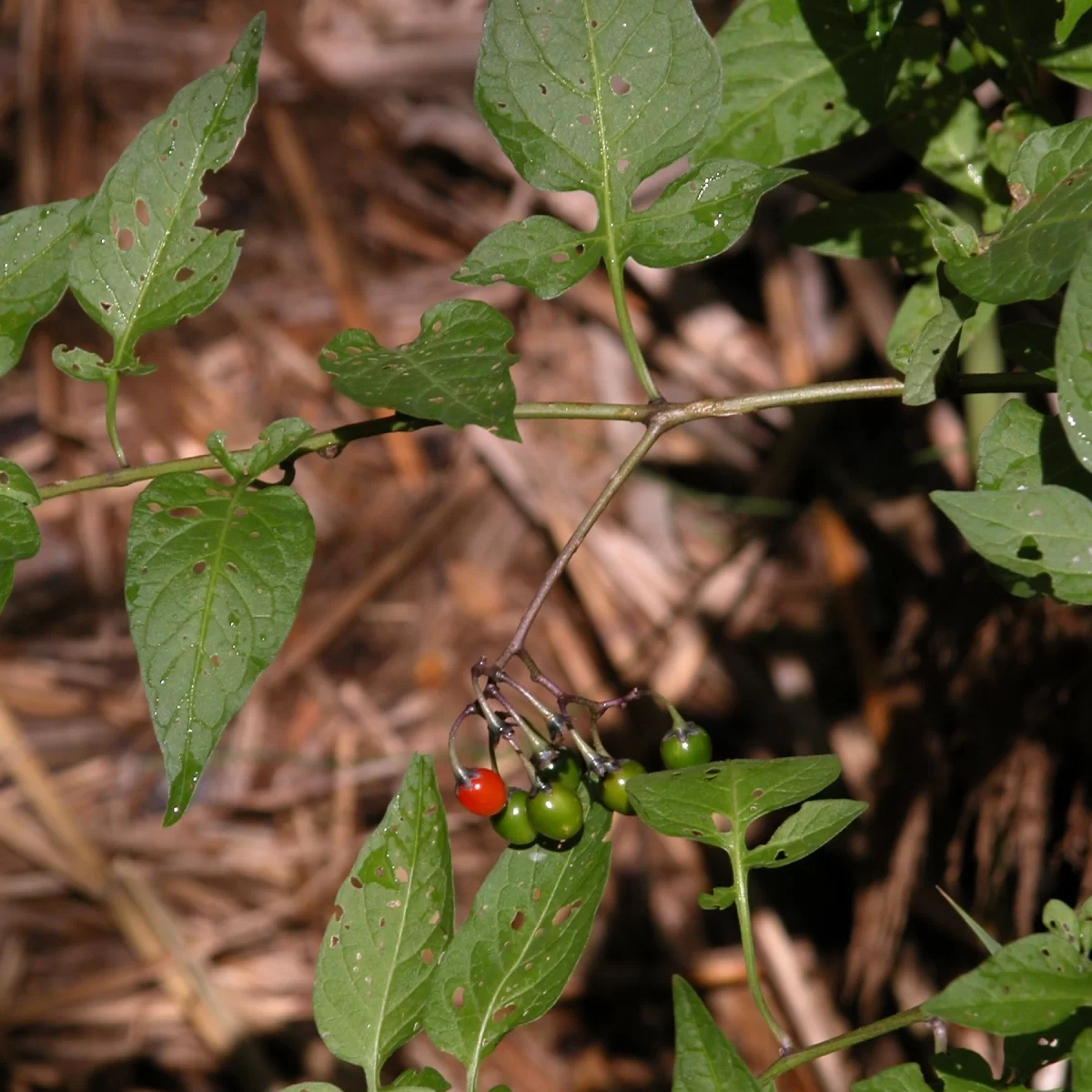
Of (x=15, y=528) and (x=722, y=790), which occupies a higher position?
(x=15, y=528)

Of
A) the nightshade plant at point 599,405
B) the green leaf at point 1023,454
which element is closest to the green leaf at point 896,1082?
the nightshade plant at point 599,405

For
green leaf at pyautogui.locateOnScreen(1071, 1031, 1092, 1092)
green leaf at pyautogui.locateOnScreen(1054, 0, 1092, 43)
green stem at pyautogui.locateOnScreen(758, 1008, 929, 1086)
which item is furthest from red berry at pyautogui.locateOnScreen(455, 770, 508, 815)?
green leaf at pyautogui.locateOnScreen(1054, 0, 1092, 43)

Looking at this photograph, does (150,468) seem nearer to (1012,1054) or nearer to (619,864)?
(1012,1054)

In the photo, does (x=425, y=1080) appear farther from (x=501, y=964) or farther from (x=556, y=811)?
(x=556, y=811)

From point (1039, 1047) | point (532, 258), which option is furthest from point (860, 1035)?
point (532, 258)

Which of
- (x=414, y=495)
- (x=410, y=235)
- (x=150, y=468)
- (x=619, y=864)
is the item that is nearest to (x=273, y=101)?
(x=410, y=235)

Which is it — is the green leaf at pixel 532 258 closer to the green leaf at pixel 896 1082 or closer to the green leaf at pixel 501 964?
the green leaf at pixel 501 964
